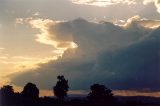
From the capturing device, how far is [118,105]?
467 feet

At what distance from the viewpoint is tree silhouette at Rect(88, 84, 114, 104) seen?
164 metres

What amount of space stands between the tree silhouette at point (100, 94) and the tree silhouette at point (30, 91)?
25674 mm

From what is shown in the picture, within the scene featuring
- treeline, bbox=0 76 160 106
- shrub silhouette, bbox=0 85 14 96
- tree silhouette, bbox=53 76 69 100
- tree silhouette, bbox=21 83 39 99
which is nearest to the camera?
treeline, bbox=0 76 160 106

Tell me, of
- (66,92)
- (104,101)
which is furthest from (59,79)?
(104,101)

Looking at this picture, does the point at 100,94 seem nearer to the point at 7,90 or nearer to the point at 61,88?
the point at 61,88

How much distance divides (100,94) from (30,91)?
33.3 m

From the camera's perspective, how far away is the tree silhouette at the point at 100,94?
163500 mm

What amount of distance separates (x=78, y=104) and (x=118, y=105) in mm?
16703

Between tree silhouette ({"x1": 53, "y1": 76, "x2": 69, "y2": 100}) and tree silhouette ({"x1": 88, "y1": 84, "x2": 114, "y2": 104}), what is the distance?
21.8 meters

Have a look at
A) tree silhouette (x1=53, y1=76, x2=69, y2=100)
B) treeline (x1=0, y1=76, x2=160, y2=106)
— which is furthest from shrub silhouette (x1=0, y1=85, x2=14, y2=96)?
tree silhouette (x1=53, y1=76, x2=69, y2=100)

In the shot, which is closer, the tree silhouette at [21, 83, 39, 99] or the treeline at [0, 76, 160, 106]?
the treeline at [0, 76, 160, 106]

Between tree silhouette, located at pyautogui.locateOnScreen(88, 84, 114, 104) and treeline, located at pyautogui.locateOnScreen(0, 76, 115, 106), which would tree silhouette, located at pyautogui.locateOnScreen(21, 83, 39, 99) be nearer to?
treeline, located at pyautogui.locateOnScreen(0, 76, 115, 106)

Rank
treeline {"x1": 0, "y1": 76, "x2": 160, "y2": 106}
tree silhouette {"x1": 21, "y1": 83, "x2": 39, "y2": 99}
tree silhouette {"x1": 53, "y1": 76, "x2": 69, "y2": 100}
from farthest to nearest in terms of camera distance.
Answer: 1. tree silhouette {"x1": 53, "y1": 76, "x2": 69, "y2": 100}
2. tree silhouette {"x1": 21, "y1": 83, "x2": 39, "y2": 99}
3. treeline {"x1": 0, "y1": 76, "x2": 160, "y2": 106}

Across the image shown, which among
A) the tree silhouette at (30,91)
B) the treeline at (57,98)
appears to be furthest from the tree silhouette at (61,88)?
the tree silhouette at (30,91)
